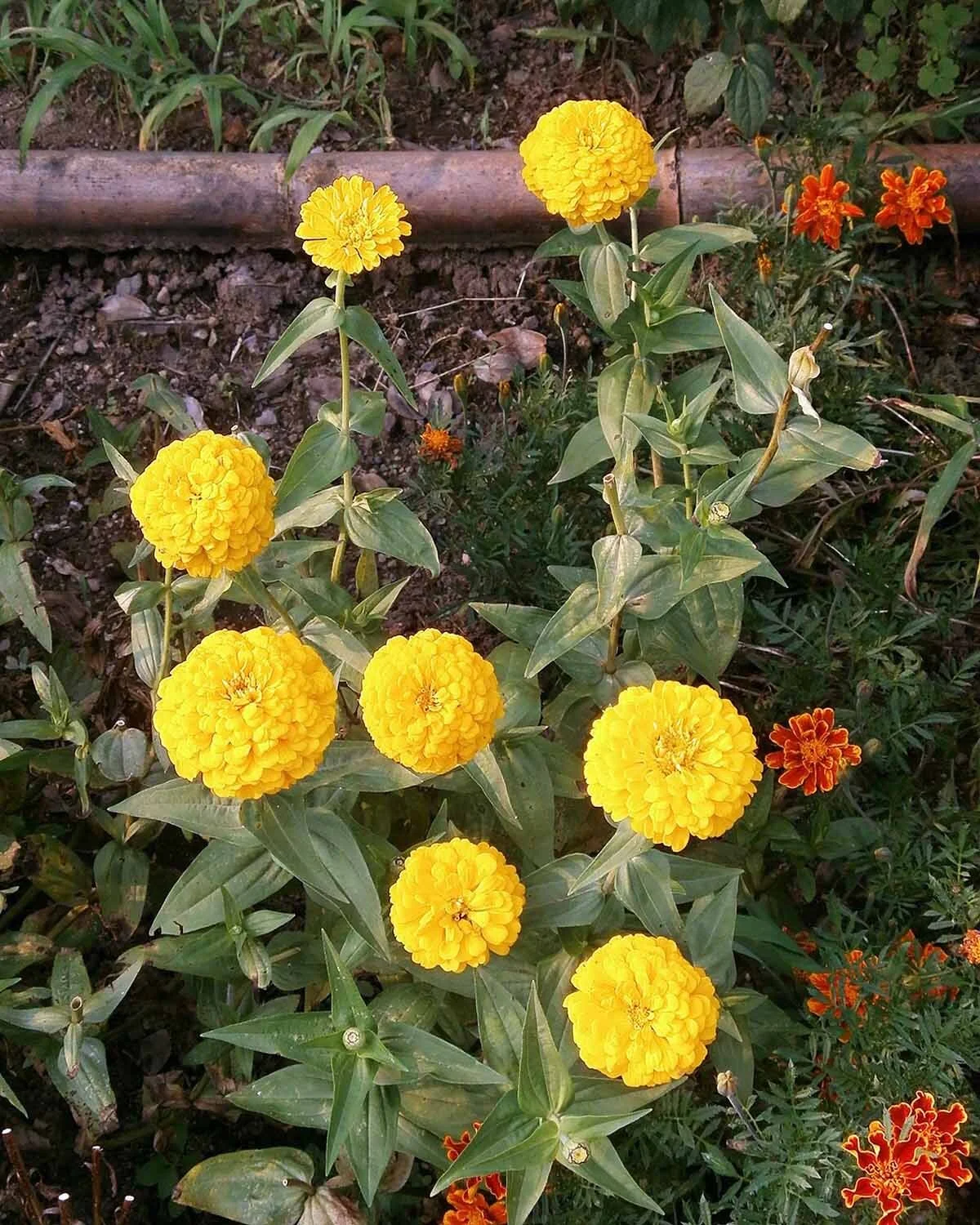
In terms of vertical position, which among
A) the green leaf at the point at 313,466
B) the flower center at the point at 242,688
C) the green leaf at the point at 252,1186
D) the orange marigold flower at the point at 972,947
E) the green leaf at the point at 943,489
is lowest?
the green leaf at the point at 252,1186

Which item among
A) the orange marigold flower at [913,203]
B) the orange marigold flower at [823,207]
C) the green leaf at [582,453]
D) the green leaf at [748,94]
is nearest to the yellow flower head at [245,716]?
the green leaf at [582,453]

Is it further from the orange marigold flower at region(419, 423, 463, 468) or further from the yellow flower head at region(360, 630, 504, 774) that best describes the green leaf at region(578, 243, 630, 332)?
the yellow flower head at region(360, 630, 504, 774)

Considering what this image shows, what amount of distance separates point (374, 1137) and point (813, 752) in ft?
2.95

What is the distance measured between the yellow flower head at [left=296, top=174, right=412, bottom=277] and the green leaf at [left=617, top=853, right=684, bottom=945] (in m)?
0.91

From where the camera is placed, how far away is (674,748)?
122 centimetres

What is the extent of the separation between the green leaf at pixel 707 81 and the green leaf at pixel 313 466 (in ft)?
5.31

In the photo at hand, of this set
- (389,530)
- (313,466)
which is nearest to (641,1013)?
(389,530)

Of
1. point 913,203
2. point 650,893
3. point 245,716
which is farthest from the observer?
point 913,203

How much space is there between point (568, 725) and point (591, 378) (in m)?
0.89

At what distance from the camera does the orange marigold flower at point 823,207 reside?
2.18 metres

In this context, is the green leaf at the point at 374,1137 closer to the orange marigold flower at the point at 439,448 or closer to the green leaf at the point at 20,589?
the green leaf at the point at 20,589

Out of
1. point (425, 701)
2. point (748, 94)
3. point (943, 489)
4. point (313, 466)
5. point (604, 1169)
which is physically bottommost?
point (604, 1169)

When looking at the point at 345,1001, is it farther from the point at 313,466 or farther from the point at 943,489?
the point at 943,489

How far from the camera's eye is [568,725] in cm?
179
